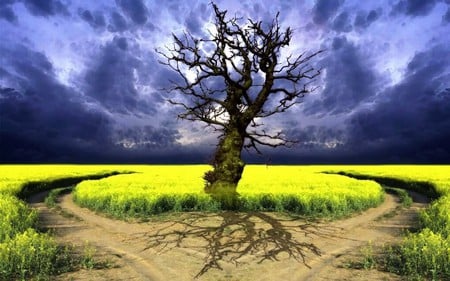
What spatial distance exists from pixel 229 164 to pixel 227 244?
603 cm

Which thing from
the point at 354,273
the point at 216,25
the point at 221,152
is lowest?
the point at 354,273

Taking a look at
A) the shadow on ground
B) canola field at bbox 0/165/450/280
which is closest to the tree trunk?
canola field at bbox 0/165/450/280

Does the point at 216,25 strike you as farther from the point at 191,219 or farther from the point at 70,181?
the point at 70,181

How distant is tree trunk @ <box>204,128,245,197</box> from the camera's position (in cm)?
1966

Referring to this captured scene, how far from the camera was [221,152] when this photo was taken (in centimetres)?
1991

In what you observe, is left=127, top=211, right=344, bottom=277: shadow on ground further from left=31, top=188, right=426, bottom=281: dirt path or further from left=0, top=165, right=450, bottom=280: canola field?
left=0, top=165, right=450, bottom=280: canola field

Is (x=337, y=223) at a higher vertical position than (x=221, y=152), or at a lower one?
lower

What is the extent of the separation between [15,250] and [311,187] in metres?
20.0

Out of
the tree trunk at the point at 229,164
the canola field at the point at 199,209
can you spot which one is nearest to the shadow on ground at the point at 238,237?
the tree trunk at the point at 229,164

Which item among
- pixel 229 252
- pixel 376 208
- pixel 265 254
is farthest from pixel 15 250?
pixel 376 208

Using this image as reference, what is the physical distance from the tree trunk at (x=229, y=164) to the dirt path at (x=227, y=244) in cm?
174

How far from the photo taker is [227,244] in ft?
45.8

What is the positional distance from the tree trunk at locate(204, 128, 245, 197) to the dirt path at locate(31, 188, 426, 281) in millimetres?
1739

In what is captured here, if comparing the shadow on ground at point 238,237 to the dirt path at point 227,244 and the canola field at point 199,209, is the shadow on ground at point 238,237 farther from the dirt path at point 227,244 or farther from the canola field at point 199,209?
the canola field at point 199,209
